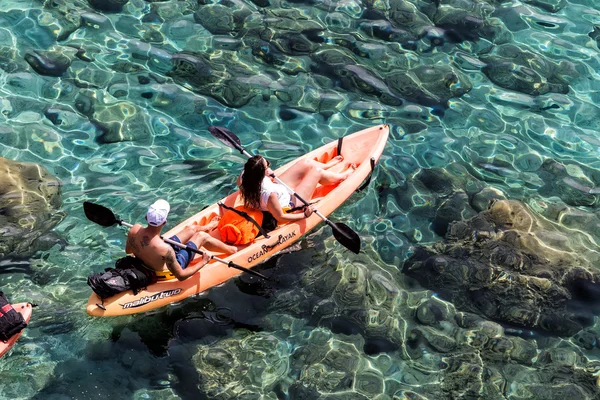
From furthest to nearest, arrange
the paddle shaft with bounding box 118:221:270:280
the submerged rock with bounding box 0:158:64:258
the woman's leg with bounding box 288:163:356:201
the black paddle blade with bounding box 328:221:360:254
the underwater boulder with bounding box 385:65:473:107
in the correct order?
the underwater boulder with bounding box 385:65:473:107
the woman's leg with bounding box 288:163:356:201
the submerged rock with bounding box 0:158:64:258
the black paddle blade with bounding box 328:221:360:254
the paddle shaft with bounding box 118:221:270:280

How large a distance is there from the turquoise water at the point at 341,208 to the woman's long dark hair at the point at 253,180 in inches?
30.9

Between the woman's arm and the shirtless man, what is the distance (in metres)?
0.67

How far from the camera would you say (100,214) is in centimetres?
752

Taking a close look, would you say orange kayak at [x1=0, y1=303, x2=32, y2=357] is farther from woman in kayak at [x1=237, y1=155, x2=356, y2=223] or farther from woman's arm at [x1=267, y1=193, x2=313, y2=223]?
woman's arm at [x1=267, y1=193, x2=313, y2=223]

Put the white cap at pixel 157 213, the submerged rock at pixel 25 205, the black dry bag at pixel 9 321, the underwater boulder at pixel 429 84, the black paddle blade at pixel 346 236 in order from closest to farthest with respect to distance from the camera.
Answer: the black dry bag at pixel 9 321 < the white cap at pixel 157 213 < the black paddle blade at pixel 346 236 < the submerged rock at pixel 25 205 < the underwater boulder at pixel 429 84

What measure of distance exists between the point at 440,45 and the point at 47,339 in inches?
292

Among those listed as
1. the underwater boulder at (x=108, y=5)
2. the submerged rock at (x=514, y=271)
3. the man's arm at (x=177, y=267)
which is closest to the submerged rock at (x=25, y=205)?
the man's arm at (x=177, y=267)

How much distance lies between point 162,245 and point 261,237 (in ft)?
4.66

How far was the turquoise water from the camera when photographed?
23.5 feet

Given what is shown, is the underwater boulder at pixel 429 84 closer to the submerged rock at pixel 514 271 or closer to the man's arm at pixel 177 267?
the submerged rock at pixel 514 271

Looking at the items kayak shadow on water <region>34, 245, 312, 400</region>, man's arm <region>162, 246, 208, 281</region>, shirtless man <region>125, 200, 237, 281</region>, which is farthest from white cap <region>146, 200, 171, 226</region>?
kayak shadow on water <region>34, 245, 312, 400</region>

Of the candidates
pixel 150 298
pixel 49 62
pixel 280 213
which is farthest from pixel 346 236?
pixel 49 62

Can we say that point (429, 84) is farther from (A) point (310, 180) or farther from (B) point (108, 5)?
(B) point (108, 5)

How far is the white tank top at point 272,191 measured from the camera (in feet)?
26.3
